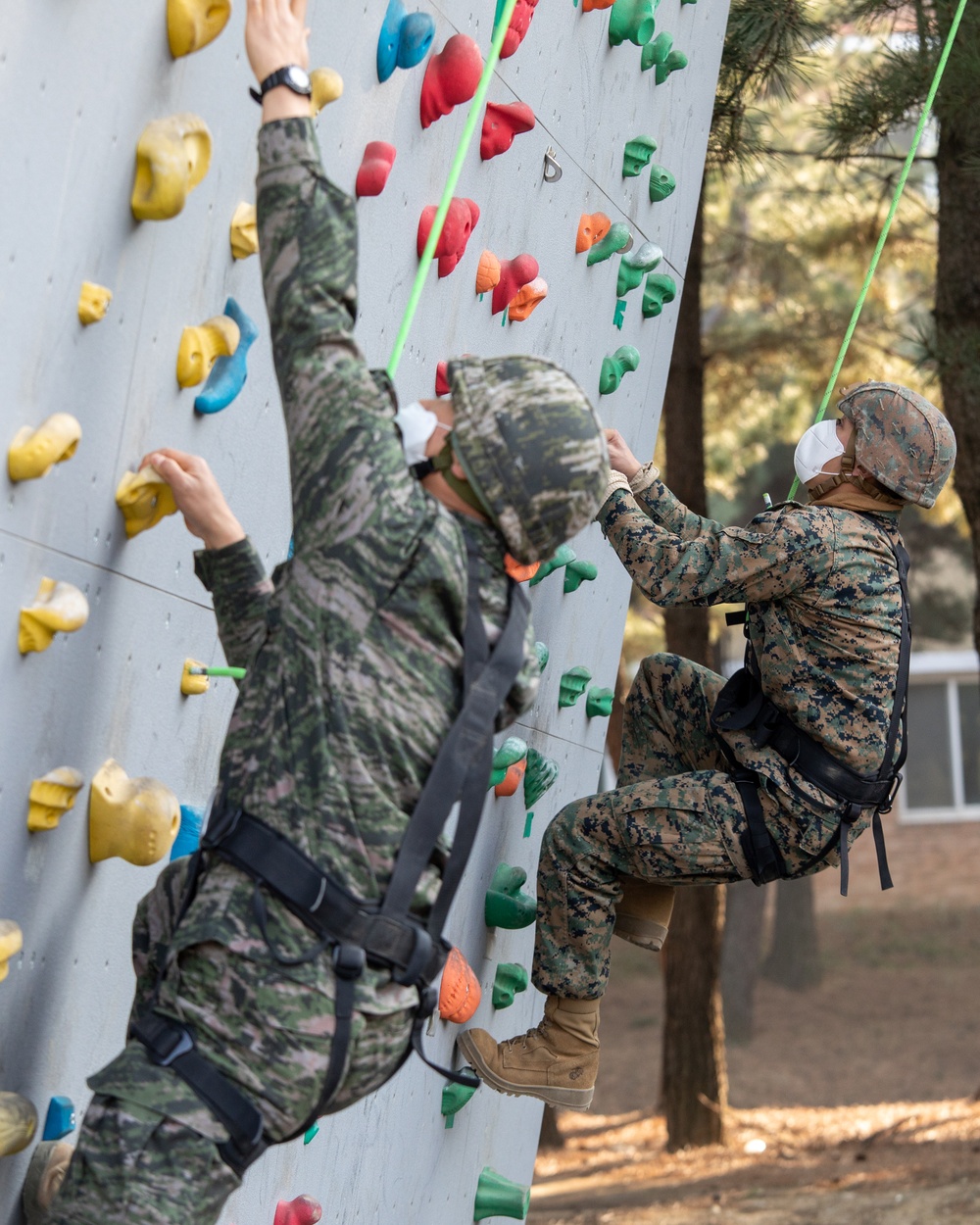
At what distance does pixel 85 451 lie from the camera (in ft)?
8.28

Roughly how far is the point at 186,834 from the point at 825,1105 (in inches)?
470

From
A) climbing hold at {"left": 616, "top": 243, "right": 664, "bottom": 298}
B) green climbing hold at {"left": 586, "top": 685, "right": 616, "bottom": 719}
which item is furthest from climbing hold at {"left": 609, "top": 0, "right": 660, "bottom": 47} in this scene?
green climbing hold at {"left": 586, "top": 685, "right": 616, "bottom": 719}

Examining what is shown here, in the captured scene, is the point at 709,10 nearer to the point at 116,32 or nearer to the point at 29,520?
the point at 116,32

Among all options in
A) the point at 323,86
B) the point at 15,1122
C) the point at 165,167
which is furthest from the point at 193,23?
the point at 15,1122

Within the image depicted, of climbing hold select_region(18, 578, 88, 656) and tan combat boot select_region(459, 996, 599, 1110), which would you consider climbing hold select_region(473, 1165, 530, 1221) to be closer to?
tan combat boot select_region(459, 996, 599, 1110)

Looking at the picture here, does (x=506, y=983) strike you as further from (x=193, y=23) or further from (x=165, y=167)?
(x=193, y=23)

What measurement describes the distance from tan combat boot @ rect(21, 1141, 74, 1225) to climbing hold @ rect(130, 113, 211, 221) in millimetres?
1602

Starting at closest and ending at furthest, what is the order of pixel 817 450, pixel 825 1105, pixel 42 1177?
1. pixel 42 1177
2. pixel 817 450
3. pixel 825 1105

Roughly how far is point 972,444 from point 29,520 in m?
5.64

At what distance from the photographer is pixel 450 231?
138 inches

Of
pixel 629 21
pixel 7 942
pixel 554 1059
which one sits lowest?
pixel 7 942

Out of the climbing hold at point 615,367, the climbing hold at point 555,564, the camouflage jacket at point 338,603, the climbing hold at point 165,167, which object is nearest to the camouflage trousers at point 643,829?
the climbing hold at point 555,564

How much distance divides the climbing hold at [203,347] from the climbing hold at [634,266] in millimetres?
2140

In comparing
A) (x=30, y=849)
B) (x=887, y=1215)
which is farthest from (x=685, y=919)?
(x=30, y=849)
